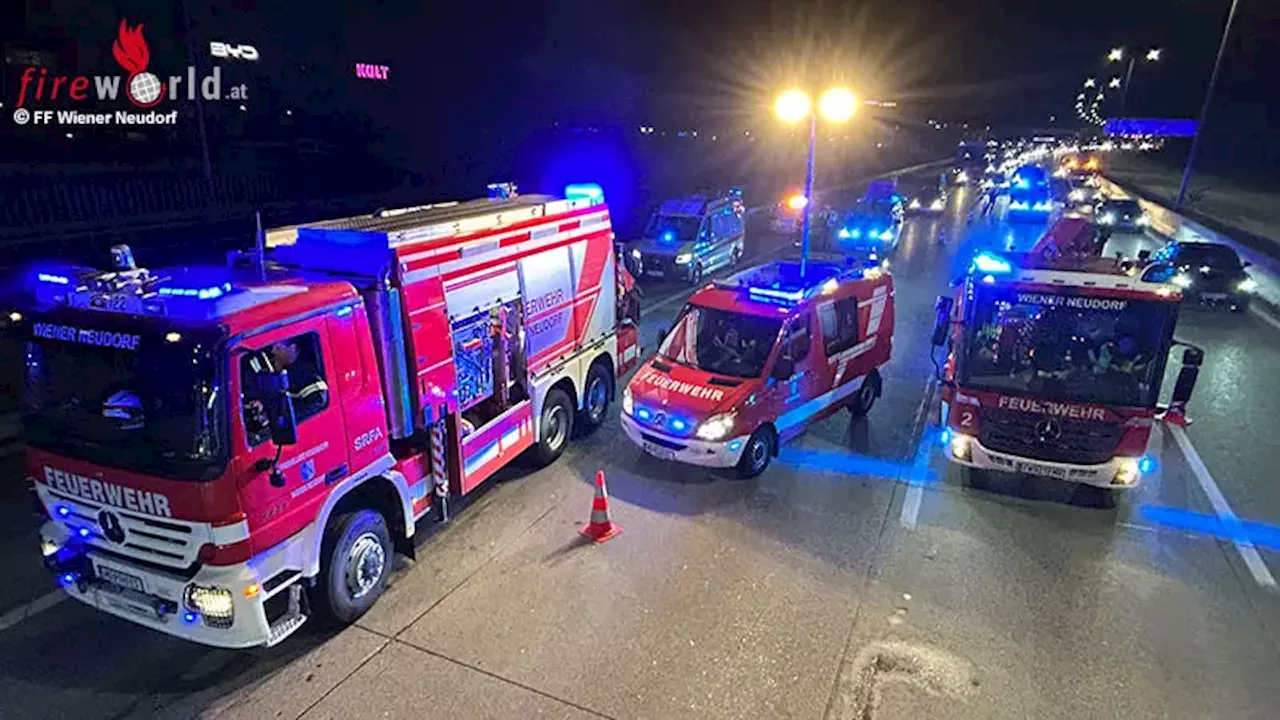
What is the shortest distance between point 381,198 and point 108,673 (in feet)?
69.1

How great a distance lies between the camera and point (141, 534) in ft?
17.0

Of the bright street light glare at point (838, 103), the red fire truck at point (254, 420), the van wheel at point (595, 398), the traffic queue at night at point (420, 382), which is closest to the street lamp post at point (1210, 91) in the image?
the bright street light glare at point (838, 103)

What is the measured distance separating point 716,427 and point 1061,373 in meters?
3.80

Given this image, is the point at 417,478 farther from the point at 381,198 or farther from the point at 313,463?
the point at 381,198

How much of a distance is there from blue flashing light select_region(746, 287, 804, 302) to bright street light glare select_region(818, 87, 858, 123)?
5.91 m

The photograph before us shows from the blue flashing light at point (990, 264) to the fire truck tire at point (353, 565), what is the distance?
23.1 feet


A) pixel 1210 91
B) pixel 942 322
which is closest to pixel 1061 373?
pixel 942 322

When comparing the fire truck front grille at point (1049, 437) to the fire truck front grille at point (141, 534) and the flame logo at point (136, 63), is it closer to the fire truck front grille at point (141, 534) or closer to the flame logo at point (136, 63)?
the fire truck front grille at point (141, 534)

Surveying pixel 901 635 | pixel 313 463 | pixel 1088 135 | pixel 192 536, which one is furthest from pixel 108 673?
pixel 1088 135

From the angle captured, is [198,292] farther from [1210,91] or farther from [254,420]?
[1210,91]

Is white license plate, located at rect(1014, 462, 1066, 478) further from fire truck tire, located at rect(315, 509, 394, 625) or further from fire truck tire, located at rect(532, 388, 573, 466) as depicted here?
A: fire truck tire, located at rect(315, 509, 394, 625)

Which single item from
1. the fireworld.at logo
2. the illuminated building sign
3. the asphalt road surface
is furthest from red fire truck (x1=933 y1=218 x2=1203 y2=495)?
the illuminated building sign

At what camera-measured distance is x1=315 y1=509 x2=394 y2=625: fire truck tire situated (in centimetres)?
591

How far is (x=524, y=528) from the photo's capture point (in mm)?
7770
